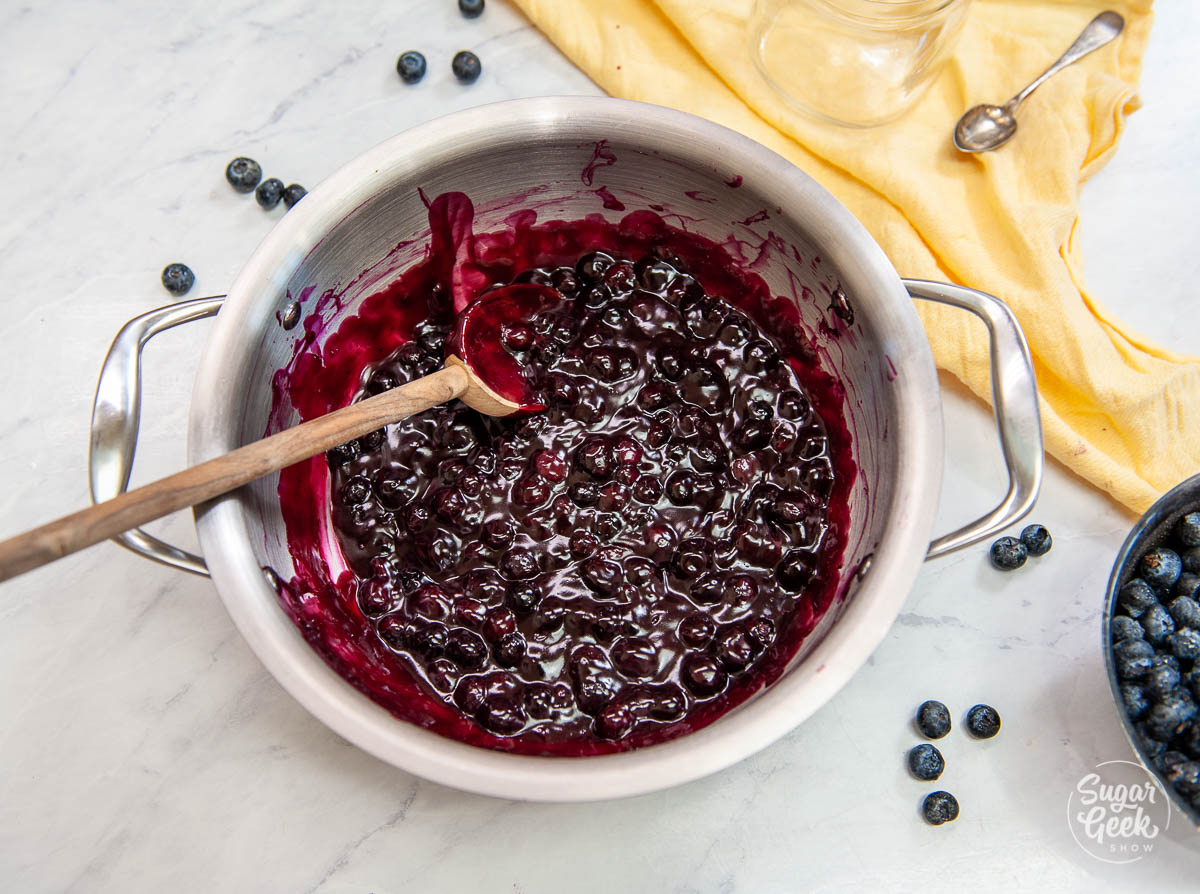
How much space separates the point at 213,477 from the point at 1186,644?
179cm

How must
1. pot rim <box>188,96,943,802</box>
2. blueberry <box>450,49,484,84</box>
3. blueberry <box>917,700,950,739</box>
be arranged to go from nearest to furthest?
pot rim <box>188,96,943,802</box> → blueberry <box>917,700,950,739</box> → blueberry <box>450,49,484,84</box>

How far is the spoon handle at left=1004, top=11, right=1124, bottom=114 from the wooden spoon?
1.21m

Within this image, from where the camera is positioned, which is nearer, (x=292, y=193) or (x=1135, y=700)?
(x=1135, y=700)

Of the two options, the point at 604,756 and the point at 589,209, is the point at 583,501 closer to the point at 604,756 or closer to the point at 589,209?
the point at 604,756

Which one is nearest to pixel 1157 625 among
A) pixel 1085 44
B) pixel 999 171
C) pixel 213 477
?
pixel 999 171

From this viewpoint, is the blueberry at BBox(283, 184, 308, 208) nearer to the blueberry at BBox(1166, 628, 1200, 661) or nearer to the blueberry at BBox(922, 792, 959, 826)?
the blueberry at BBox(922, 792, 959, 826)

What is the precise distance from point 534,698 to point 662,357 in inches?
28.8

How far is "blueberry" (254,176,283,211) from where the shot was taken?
2180 millimetres

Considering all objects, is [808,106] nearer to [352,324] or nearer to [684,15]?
[684,15]

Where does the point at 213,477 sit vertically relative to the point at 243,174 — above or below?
below

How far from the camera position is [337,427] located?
1482 mm

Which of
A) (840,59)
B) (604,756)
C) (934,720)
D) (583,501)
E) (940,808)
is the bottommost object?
(940,808)

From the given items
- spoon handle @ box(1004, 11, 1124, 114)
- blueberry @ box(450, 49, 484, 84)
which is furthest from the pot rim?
spoon handle @ box(1004, 11, 1124, 114)

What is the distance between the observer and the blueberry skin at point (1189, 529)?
1803mm
